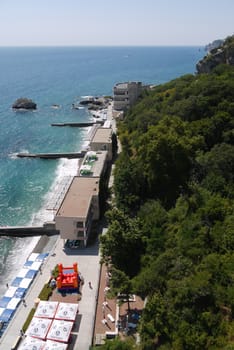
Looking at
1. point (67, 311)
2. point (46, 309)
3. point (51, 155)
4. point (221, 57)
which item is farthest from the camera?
point (221, 57)

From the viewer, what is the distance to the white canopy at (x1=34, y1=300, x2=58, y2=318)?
2728 centimetres

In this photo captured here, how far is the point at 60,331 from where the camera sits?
25.8 metres

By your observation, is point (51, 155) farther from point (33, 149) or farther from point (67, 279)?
point (67, 279)

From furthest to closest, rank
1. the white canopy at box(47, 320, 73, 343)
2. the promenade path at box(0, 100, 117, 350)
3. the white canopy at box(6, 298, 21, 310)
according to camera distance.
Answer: the white canopy at box(6, 298, 21, 310) → the promenade path at box(0, 100, 117, 350) → the white canopy at box(47, 320, 73, 343)

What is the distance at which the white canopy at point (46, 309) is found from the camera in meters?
27.3

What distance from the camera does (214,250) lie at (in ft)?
90.3

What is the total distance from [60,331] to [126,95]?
76641mm

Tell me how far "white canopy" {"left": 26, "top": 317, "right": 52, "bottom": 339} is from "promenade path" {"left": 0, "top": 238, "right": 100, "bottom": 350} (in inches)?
75.8

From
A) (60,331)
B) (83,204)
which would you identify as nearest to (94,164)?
(83,204)

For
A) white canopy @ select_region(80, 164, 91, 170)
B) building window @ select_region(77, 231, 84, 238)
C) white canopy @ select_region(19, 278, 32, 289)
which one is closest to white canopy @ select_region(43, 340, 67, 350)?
white canopy @ select_region(19, 278, 32, 289)

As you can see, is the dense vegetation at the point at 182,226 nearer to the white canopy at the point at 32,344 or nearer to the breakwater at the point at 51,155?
the white canopy at the point at 32,344

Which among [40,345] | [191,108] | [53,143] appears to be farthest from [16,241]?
[53,143]

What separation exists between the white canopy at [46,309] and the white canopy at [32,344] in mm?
2336

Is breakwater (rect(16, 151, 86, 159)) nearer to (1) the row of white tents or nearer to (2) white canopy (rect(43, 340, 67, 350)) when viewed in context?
(1) the row of white tents
